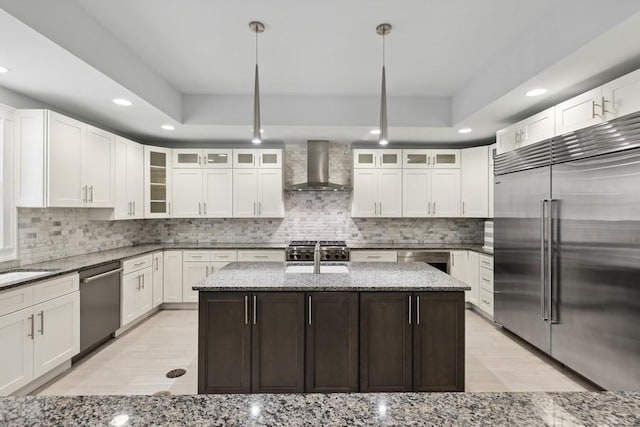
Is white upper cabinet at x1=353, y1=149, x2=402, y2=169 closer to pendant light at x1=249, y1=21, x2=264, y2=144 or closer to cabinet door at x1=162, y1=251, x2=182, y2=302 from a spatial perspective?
pendant light at x1=249, y1=21, x2=264, y2=144

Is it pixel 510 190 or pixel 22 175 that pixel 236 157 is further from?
pixel 510 190

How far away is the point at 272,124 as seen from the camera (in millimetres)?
4141

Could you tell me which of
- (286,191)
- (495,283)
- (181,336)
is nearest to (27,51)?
(181,336)

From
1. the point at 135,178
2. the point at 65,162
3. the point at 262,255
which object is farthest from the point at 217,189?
the point at 65,162

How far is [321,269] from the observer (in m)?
3.09

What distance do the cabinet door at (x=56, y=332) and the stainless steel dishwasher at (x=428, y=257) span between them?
3.81 m

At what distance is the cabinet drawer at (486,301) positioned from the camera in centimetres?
428

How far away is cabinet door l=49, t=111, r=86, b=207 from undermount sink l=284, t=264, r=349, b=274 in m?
2.25

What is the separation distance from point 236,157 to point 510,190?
3.63m

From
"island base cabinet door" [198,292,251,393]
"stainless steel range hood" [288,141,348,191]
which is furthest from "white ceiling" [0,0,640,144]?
"island base cabinet door" [198,292,251,393]

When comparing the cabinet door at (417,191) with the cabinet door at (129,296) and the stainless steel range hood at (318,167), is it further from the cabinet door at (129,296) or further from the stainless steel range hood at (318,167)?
the cabinet door at (129,296)

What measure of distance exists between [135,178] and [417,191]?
398 centimetres

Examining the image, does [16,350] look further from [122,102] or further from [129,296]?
[122,102]

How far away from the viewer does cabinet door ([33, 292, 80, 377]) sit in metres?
2.65
